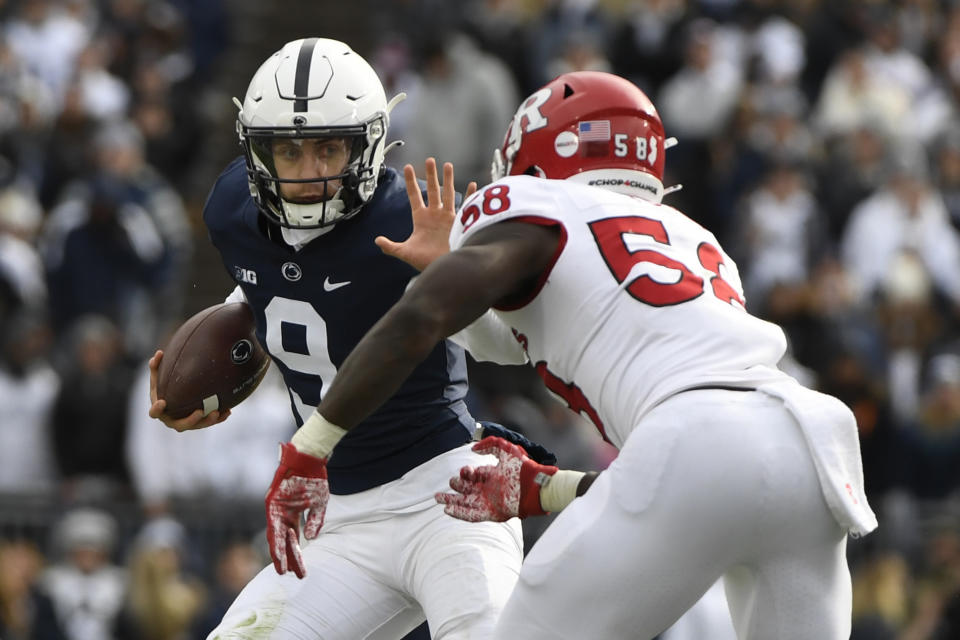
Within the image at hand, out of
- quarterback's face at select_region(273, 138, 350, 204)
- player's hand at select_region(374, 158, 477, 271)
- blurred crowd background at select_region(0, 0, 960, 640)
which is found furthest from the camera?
blurred crowd background at select_region(0, 0, 960, 640)

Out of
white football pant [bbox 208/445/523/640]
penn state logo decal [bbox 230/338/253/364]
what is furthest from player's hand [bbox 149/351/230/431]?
white football pant [bbox 208/445/523/640]

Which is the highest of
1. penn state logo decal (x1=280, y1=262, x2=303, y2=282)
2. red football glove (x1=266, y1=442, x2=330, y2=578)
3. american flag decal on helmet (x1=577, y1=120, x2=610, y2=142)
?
american flag decal on helmet (x1=577, y1=120, x2=610, y2=142)

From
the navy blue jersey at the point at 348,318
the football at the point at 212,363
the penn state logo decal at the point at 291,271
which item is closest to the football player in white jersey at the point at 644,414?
the navy blue jersey at the point at 348,318

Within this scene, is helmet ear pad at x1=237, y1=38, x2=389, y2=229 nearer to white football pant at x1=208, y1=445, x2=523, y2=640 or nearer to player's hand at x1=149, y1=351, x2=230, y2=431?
player's hand at x1=149, y1=351, x2=230, y2=431

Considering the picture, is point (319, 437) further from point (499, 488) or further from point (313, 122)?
point (313, 122)

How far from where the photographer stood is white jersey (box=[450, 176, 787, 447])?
3.75 meters

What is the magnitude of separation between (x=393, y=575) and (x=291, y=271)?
0.80 m

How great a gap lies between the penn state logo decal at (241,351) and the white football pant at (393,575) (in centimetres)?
45

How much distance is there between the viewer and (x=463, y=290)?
3.64 metres

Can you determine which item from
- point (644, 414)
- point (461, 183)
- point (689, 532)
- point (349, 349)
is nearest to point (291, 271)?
point (349, 349)

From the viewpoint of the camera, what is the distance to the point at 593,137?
408 centimetres

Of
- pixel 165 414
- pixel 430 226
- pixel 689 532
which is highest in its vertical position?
pixel 430 226

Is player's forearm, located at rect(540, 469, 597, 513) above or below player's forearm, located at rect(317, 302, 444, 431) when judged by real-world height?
below

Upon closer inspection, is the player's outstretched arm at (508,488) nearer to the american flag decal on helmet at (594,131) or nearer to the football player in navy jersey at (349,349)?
the football player in navy jersey at (349,349)
